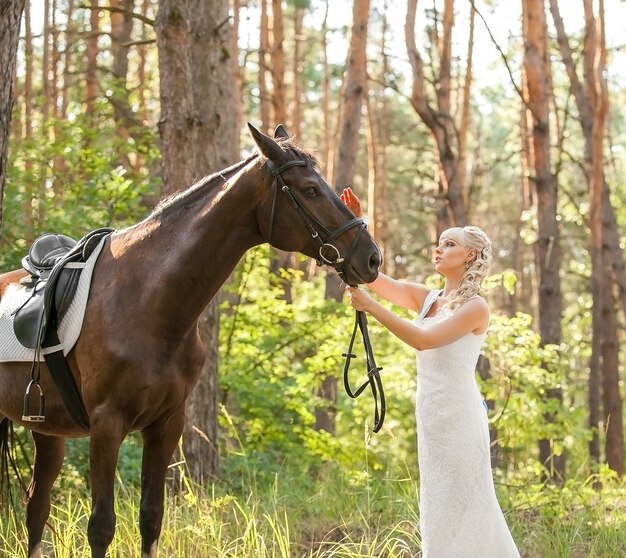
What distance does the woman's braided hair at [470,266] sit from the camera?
402 centimetres

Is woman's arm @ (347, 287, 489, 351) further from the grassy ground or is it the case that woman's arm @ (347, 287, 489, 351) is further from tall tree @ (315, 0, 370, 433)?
tall tree @ (315, 0, 370, 433)

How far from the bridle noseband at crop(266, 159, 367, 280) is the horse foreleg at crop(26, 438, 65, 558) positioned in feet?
6.57

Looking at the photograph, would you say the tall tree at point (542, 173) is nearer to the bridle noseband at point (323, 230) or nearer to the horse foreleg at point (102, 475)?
the bridle noseband at point (323, 230)

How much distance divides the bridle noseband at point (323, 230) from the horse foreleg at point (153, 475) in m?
1.02

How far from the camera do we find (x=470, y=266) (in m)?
4.12

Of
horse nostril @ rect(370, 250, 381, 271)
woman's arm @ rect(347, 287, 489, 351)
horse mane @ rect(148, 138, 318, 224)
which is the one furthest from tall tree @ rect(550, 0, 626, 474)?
horse mane @ rect(148, 138, 318, 224)

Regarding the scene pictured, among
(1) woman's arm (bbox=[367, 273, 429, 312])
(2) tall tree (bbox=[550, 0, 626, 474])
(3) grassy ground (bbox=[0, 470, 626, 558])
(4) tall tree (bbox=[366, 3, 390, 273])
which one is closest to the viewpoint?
(1) woman's arm (bbox=[367, 273, 429, 312])

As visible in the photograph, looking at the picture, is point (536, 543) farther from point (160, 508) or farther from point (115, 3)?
point (115, 3)

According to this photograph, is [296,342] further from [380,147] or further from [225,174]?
[380,147]

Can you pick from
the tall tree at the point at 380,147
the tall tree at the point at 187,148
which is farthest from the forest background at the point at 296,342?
the tall tree at the point at 380,147

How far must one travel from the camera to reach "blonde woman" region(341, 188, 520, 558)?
3.89 m

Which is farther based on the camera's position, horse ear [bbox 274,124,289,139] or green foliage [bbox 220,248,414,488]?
green foliage [bbox 220,248,414,488]

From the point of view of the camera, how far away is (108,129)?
1100 centimetres

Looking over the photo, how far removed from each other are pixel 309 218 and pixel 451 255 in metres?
0.77
